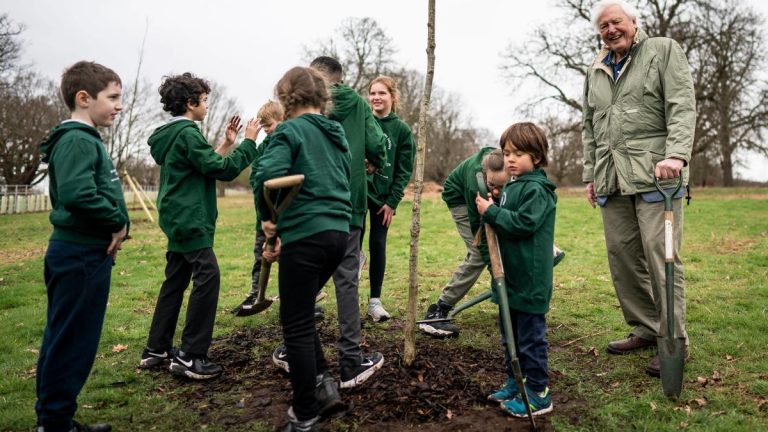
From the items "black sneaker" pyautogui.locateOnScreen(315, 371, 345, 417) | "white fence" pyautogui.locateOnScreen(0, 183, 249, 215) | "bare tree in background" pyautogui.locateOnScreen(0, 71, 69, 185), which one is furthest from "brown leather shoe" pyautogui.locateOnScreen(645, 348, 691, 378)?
"bare tree in background" pyautogui.locateOnScreen(0, 71, 69, 185)

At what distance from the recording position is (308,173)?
294cm

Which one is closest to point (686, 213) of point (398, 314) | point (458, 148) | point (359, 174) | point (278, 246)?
point (398, 314)

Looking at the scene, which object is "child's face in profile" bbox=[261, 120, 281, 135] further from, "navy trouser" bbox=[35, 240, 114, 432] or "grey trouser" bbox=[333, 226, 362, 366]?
"navy trouser" bbox=[35, 240, 114, 432]

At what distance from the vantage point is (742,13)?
26.0 m

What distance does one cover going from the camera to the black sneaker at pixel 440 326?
4.73m

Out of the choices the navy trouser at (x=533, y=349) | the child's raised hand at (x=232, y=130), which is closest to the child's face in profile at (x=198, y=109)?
the child's raised hand at (x=232, y=130)

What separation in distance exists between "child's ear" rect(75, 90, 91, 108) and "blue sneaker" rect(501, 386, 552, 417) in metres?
3.03

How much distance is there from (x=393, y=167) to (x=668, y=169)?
2.60m

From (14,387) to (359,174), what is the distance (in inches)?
117

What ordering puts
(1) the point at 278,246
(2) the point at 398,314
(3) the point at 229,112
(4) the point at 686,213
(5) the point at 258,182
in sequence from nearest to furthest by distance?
(5) the point at 258,182
(1) the point at 278,246
(2) the point at 398,314
(4) the point at 686,213
(3) the point at 229,112

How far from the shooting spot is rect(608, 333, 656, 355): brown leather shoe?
Answer: 4277 millimetres

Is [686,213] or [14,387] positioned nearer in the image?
[14,387]

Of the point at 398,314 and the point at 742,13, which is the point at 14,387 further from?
the point at 742,13

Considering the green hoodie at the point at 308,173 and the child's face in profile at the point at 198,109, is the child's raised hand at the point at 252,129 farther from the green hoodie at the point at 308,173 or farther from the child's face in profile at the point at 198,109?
the green hoodie at the point at 308,173
